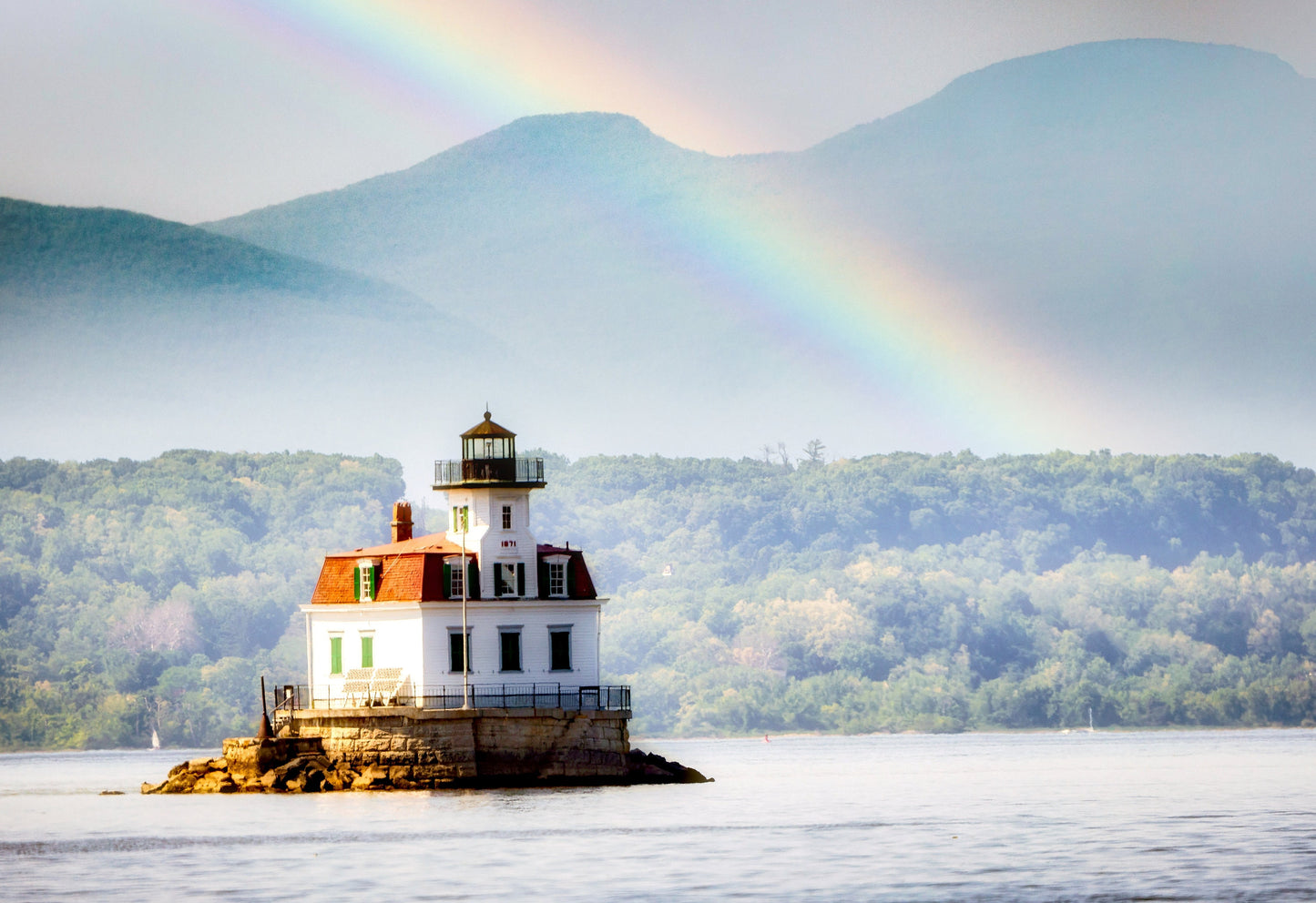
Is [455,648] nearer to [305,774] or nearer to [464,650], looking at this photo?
[464,650]

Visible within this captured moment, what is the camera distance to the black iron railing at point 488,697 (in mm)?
80250

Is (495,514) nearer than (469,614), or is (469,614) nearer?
(469,614)

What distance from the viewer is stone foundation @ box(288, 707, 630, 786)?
78.7 meters

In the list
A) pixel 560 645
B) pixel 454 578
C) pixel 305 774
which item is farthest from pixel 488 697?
pixel 305 774

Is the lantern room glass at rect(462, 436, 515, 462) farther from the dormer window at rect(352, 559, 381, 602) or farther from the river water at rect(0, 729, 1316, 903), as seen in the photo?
the river water at rect(0, 729, 1316, 903)

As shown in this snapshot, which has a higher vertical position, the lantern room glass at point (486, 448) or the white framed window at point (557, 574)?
the lantern room glass at point (486, 448)

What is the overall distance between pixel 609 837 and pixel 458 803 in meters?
10.2

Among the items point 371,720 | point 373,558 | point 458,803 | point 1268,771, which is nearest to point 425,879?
point 458,803

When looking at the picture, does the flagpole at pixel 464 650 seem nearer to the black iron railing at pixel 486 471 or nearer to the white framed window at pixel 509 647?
the white framed window at pixel 509 647

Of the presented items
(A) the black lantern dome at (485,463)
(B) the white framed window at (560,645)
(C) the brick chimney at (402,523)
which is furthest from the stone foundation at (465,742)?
(C) the brick chimney at (402,523)

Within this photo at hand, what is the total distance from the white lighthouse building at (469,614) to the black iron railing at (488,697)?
0.05m

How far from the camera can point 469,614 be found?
81.3 metres

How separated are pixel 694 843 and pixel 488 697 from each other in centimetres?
1724

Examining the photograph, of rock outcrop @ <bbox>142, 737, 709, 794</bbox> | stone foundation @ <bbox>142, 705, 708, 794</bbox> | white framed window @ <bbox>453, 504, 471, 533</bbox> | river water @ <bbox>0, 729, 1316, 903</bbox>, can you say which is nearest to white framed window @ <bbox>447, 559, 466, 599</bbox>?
white framed window @ <bbox>453, 504, 471, 533</bbox>
